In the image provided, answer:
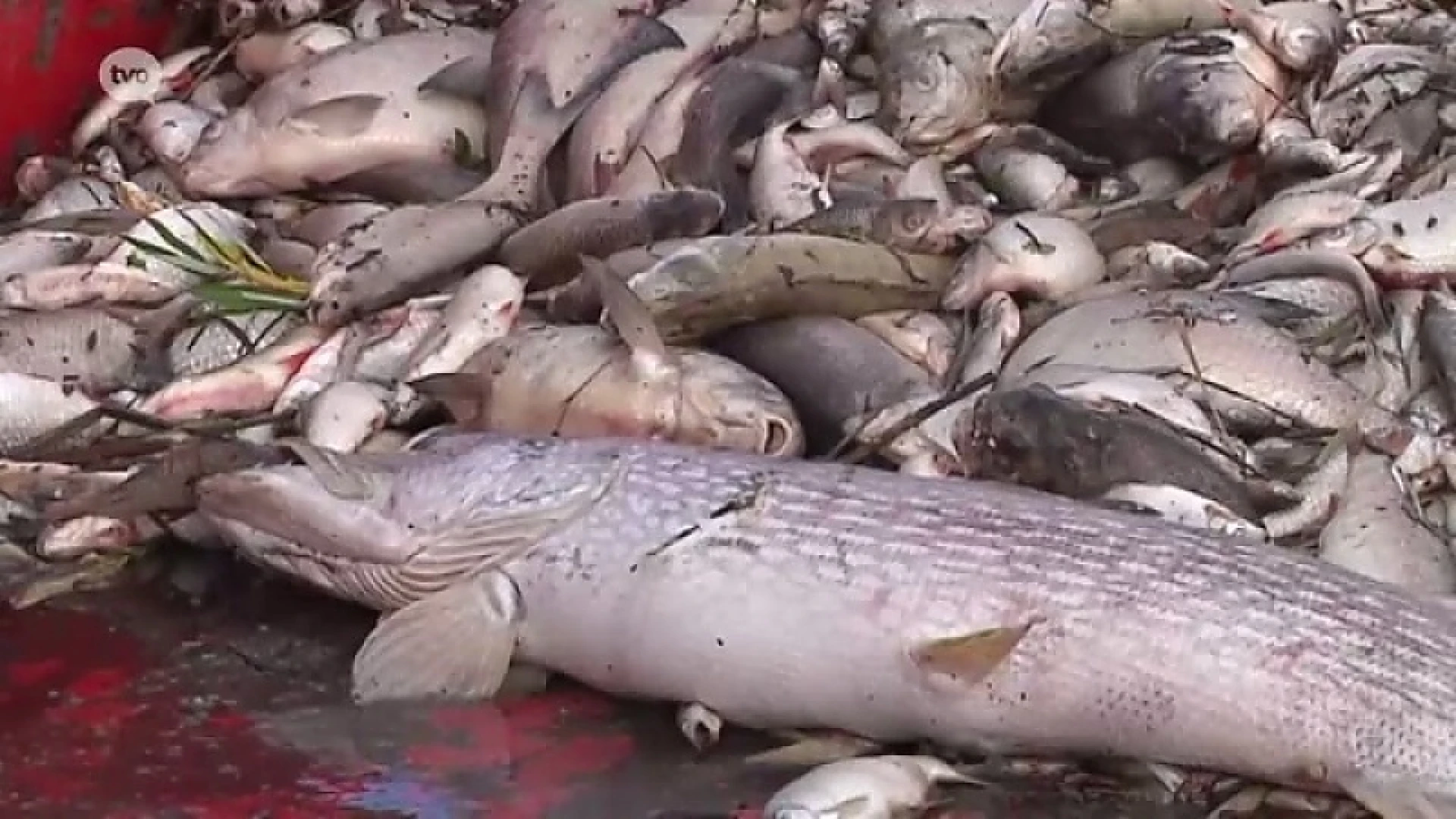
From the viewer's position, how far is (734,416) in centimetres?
436

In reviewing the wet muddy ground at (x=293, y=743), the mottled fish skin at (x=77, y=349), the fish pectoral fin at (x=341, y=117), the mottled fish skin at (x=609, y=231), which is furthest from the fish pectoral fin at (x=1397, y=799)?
the fish pectoral fin at (x=341, y=117)

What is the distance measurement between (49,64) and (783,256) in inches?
96.1

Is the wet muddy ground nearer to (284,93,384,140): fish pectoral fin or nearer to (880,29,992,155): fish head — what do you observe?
(284,93,384,140): fish pectoral fin

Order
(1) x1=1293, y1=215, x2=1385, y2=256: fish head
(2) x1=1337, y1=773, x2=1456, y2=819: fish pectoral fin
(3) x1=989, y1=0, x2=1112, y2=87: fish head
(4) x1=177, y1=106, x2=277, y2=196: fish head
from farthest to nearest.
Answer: (4) x1=177, y1=106, x2=277, y2=196: fish head
(3) x1=989, y1=0, x2=1112, y2=87: fish head
(1) x1=1293, y1=215, x2=1385, y2=256: fish head
(2) x1=1337, y1=773, x2=1456, y2=819: fish pectoral fin

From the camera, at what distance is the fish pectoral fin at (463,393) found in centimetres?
455

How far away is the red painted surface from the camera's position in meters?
6.19

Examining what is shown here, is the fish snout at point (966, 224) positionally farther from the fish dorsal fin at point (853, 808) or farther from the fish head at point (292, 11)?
the fish head at point (292, 11)

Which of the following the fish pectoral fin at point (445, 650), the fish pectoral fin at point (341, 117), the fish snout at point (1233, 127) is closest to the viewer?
the fish pectoral fin at point (445, 650)

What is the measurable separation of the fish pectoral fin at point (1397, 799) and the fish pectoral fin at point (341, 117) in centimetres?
314

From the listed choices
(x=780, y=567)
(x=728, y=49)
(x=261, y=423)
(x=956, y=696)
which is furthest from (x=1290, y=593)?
(x=728, y=49)

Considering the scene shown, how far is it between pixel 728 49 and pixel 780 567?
92.6 inches

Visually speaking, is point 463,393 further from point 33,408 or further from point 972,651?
point 972,651

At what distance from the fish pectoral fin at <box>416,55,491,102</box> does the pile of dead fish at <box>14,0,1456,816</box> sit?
0.04 ft

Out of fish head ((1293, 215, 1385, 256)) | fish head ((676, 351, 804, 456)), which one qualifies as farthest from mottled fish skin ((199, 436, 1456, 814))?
fish head ((1293, 215, 1385, 256))
